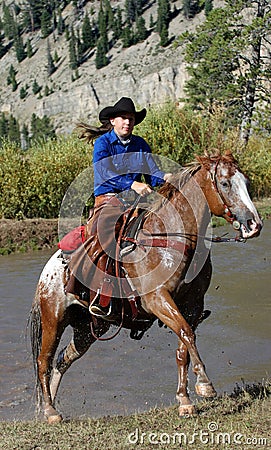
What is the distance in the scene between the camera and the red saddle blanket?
276 inches

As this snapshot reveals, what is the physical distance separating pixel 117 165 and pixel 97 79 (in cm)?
14108

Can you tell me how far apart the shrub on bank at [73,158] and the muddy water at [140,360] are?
36.4 feet

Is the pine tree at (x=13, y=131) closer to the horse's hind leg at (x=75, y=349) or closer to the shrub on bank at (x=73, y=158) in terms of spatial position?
the shrub on bank at (x=73, y=158)

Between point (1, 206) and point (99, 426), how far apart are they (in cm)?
2246

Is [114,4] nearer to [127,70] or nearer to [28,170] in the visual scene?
[127,70]

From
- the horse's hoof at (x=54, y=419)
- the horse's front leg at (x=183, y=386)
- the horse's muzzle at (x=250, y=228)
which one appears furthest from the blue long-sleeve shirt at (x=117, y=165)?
the horse's hoof at (x=54, y=419)

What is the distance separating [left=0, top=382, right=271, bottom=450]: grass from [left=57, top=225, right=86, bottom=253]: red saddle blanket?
1.86 m

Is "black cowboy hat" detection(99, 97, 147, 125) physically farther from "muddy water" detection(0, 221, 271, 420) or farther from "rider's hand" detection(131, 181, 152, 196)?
"muddy water" detection(0, 221, 271, 420)

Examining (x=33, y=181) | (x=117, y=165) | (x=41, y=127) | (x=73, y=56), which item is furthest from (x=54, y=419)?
(x=73, y=56)

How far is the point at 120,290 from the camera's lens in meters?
6.63

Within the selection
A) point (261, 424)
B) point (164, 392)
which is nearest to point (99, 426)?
point (261, 424)

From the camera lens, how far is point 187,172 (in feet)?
21.8

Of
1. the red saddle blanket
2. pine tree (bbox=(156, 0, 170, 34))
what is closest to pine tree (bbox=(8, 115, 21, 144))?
pine tree (bbox=(156, 0, 170, 34))

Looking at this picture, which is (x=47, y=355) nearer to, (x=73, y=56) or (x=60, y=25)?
(x=73, y=56)
